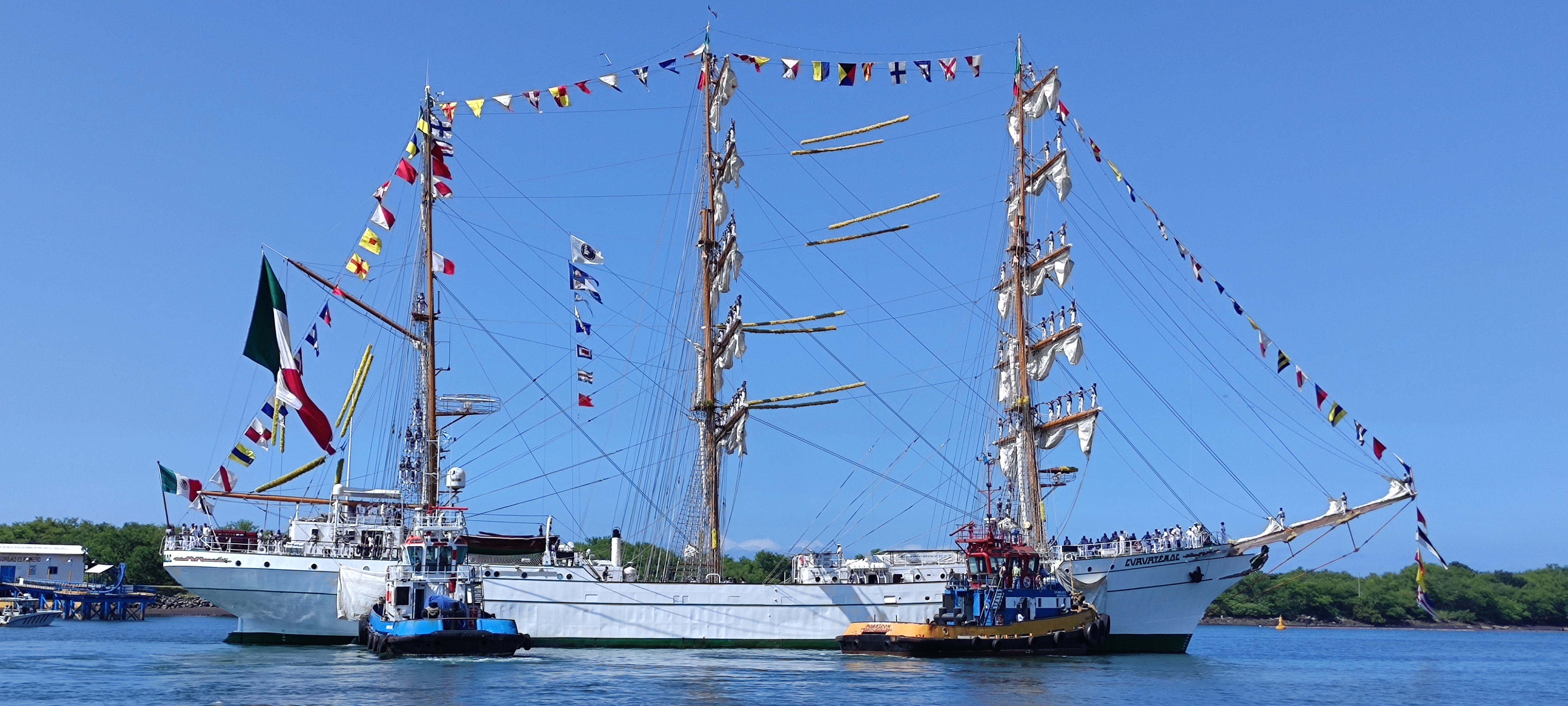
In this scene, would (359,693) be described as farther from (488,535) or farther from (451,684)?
(488,535)

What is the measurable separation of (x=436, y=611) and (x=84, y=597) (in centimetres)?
6544

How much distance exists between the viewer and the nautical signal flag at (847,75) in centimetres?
6266

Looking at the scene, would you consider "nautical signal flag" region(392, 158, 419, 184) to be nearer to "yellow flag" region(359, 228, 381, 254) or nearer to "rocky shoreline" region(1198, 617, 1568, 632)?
"yellow flag" region(359, 228, 381, 254)

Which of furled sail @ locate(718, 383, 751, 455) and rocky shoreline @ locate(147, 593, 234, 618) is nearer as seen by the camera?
furled sail @ locate(718, 383, 751, 455)

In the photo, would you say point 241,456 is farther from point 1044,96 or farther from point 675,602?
point 1044,96

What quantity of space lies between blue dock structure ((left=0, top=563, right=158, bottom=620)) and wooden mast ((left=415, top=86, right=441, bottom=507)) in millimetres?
52642

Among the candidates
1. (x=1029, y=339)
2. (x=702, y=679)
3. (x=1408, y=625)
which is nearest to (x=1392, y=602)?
(x=1408, y=625)

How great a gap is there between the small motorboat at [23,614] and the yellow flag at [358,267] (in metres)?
44.6

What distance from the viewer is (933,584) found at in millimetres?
62250

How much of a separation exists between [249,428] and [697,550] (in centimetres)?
2228

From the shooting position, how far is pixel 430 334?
67.6m

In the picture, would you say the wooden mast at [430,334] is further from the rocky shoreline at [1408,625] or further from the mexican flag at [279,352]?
the rocky shoreline at [1408,625]

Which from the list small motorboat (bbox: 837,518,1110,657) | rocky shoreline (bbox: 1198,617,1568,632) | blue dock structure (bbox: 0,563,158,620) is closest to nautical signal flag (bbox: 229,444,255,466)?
small motorboat (bbox: 837,518,1110,657)

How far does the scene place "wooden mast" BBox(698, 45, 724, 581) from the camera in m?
67.6
